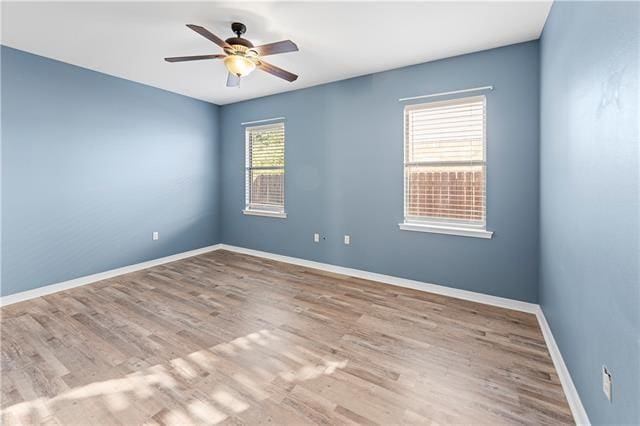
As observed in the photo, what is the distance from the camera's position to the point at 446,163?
332 centimetres

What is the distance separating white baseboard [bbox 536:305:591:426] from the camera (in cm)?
153

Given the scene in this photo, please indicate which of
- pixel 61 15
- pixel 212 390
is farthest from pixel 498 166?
pixel 61 15

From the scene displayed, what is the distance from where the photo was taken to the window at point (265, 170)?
4.80m

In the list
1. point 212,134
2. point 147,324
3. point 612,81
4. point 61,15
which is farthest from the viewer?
point 212,134

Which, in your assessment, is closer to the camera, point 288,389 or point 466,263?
point 288,389

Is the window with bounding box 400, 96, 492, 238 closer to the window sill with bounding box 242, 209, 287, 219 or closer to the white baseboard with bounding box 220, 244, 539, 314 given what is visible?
the white baseboard with bounding box 220, 244, 539, 314

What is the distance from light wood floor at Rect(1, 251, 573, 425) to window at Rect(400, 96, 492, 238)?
90 cm

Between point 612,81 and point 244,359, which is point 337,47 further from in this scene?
point 244,359

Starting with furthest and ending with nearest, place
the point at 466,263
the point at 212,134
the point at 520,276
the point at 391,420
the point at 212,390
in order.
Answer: the point at 212,134, the point at 466,263, the point at 520,276, the point at 212,390, the point at 391,420

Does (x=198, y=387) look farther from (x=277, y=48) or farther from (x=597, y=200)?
(x=277, y=48)

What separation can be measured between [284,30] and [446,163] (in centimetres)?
218

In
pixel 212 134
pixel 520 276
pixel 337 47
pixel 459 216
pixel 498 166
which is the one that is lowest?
pixel 520 276

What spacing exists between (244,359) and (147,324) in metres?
1.13

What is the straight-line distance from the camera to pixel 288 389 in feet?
6.00
